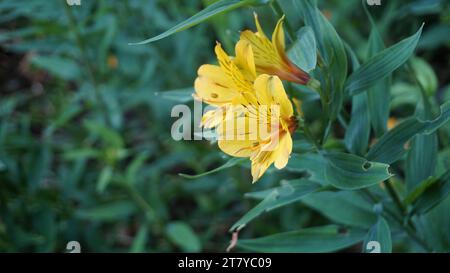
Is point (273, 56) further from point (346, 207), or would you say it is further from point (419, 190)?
point (346, 207)

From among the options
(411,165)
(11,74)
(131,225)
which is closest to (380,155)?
(411,165)

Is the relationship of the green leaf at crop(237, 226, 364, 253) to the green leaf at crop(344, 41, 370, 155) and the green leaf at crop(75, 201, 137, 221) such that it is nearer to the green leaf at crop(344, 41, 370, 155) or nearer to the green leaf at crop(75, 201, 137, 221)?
the green leaf at crop(344, 41, 370, 155)

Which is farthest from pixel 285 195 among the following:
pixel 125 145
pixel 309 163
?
pixel 125 145

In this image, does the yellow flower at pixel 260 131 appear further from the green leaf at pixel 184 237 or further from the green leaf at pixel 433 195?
the green leaf at pixel 184 237

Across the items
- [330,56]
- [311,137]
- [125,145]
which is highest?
[125,145]

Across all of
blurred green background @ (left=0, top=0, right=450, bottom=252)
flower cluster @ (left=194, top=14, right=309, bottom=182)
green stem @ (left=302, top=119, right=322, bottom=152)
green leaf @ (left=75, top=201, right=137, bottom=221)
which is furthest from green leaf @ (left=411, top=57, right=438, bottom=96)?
green leaf @ (left=75, top=201, right=137, bottom=221)

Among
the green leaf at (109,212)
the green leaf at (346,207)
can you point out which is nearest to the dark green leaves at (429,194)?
the green leaf at (346,207)
